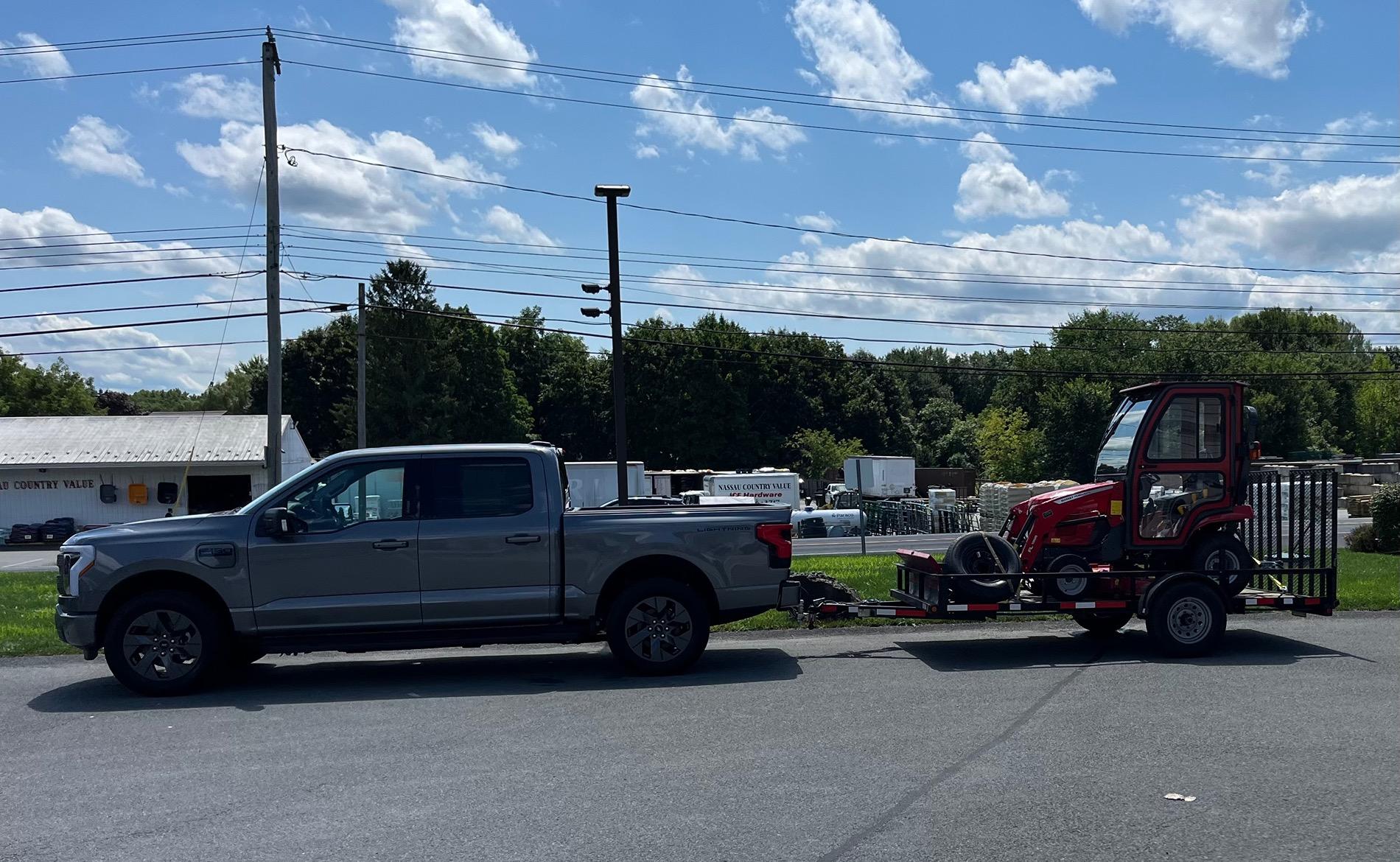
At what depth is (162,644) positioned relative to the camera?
8992 millimetres

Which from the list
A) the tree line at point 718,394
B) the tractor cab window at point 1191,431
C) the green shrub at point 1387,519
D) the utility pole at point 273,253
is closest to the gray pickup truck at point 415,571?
the tractor cab window at point 1191,431

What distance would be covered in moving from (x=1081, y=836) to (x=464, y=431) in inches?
2355

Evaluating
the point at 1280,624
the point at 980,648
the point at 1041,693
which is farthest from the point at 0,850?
the point at 1280,624

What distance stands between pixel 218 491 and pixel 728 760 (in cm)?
4579

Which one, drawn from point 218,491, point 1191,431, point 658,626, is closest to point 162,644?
point 658,626

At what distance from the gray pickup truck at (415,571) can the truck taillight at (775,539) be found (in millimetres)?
16

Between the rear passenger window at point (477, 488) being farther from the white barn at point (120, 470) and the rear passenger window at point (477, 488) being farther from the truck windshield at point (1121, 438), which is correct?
the white barn at point (120, 470)

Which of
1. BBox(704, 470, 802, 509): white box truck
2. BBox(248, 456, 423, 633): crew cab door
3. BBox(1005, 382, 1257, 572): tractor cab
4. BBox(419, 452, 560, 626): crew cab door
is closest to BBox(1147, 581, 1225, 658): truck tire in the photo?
BBox(1005, 382, 1257, 572): tractor cab

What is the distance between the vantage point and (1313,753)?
22.2ft

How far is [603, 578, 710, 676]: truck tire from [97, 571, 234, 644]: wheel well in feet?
10.5

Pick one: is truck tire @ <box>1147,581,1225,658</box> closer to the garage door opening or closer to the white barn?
the white barn

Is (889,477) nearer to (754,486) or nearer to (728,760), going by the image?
(754,486)

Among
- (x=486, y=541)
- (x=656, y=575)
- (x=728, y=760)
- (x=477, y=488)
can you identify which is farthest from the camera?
(x=656, y=575)

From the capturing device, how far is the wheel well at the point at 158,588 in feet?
29.6
